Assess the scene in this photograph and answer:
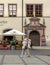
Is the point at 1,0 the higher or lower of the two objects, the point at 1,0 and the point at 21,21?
the higher

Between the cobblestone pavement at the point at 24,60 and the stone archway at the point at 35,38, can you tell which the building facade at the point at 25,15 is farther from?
the cobblestone pavement at the point at 24,60

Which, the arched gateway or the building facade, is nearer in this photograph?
the building facade

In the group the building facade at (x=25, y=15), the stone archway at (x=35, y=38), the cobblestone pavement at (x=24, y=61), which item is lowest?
the stone archway at (x=35, y=38)

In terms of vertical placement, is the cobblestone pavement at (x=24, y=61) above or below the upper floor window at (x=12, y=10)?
below

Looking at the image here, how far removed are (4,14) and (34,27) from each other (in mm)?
5177

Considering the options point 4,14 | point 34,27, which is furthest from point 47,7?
point 4,14

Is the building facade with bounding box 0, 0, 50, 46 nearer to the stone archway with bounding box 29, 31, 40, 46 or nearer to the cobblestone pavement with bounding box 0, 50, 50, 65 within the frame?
the stone archway with bounding box 29, 31, 40, 46

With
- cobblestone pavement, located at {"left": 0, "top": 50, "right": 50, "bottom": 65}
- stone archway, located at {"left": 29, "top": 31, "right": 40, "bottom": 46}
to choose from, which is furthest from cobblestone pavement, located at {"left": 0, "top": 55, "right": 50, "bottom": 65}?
stone archway, located at {"left": 29, "top": 31, "right": 40, "bottom": 46}

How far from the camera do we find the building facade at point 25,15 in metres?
48.7

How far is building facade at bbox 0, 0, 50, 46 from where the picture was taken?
4869cm

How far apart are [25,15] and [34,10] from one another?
1.65 metres

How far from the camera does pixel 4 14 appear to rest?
161 feet

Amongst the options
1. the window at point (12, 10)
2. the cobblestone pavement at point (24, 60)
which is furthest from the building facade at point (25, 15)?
the cobblestone pavement at point (24, 60)

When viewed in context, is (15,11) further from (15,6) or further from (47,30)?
(47,30)
